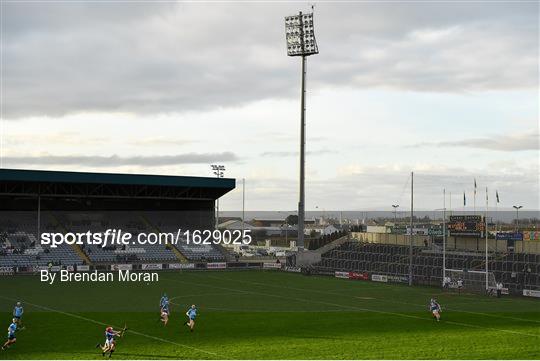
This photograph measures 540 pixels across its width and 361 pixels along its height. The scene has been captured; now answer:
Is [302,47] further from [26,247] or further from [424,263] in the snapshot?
[26,247]

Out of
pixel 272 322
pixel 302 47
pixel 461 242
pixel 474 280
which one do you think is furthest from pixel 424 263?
pixel 272 322

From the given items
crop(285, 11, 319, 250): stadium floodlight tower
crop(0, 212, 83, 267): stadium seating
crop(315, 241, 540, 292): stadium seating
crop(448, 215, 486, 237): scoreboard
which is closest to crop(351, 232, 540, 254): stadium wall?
A: crop(448, 215, 486, 237): scoreboard

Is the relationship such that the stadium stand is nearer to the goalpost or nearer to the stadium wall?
the stadium wall

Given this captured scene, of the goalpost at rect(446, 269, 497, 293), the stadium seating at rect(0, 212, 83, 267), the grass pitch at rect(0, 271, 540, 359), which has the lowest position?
the grass pitch at rect(0, 271, 540, 359)

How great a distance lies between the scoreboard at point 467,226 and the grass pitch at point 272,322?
17.3 m

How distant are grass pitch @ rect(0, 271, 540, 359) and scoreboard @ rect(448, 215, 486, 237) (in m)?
17.3

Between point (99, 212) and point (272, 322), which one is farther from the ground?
point (99, 212)

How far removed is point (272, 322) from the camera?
43.0m

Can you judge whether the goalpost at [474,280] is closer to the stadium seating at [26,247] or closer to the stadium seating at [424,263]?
the stadium seating at [424,263]

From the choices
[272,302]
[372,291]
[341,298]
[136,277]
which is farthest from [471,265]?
[136,277]

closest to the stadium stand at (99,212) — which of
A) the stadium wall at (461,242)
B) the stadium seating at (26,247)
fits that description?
the stadium seating at (26,247)

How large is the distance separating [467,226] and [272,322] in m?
45.1

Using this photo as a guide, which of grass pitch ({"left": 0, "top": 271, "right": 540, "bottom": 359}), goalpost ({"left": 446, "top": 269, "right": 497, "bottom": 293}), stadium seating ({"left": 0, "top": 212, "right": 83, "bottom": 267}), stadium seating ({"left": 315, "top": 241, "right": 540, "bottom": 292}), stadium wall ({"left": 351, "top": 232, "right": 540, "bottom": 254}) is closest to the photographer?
grass pitch ({"left": 0, "top": 271, "right": 540, "bottom": 359})

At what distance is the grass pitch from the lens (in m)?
→ 33.2
